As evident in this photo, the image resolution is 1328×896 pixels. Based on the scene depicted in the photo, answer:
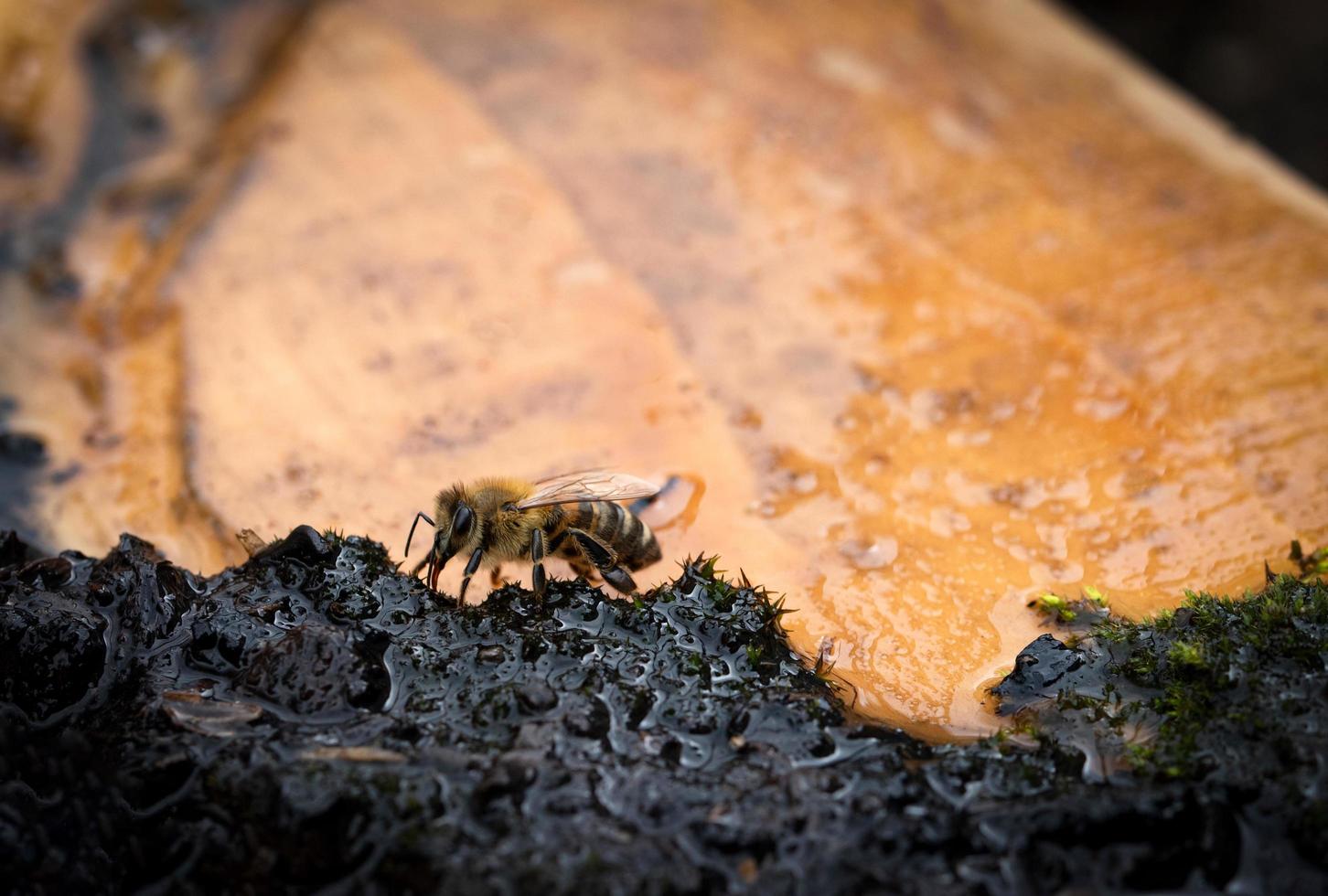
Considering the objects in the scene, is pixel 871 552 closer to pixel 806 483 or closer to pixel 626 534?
pixel 806 483

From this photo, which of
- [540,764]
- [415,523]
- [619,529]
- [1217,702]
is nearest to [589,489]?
[619,529]

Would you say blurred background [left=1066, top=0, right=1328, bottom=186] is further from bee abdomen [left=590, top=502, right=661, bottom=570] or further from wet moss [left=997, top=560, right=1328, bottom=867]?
bee abdomen [left=590, top=502, right=661, bottom=570]

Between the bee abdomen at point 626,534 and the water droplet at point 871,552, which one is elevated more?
the bee abdomen at point 626,534

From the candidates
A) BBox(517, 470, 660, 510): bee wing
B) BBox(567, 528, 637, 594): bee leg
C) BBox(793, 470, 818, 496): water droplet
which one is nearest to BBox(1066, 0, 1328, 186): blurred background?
BBox(793, 470, 818, 496): water droplet

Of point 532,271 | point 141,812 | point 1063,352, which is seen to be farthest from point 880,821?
point 532,271

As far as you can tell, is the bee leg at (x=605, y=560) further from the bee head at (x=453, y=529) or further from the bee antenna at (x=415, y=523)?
the bee antenna at (x=415, y=523)

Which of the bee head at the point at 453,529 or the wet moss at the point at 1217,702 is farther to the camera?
the bee head at the point at 453,529

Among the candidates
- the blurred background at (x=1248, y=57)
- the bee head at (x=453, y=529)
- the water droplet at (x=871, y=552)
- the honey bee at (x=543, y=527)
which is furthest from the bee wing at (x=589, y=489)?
the blurred background at (x=1248, y=57)

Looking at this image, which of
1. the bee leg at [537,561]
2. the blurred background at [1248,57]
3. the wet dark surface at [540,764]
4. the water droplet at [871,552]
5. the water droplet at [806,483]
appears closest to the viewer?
the wet dark surface at [540,764]
